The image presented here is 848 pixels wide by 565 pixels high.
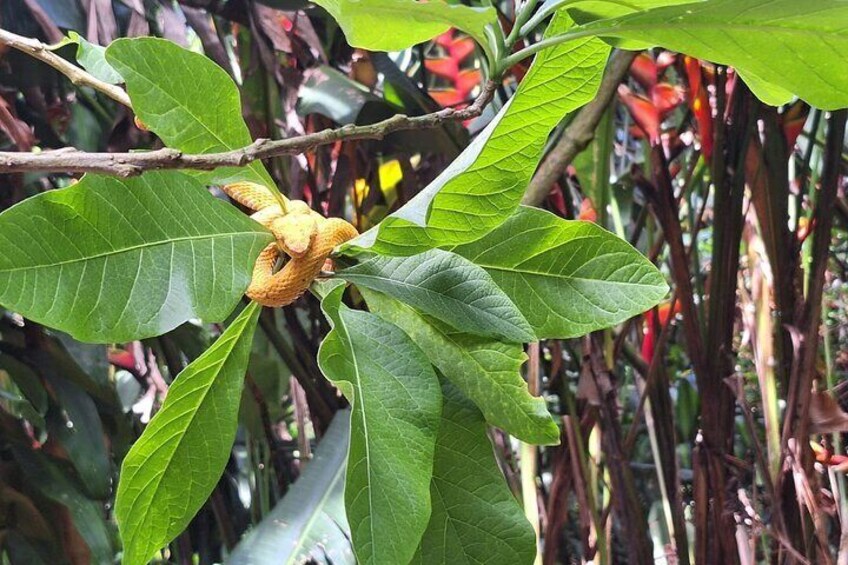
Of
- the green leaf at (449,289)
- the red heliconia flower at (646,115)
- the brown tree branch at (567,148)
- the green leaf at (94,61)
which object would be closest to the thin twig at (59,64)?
the green leaf at (94,61)

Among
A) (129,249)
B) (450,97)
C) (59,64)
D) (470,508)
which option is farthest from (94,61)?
(450,97)

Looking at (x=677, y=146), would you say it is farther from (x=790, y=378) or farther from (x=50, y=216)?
(x=50, y=216)

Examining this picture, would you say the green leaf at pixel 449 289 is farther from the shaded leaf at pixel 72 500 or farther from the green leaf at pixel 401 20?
the shaded leaf at pixel 72 500

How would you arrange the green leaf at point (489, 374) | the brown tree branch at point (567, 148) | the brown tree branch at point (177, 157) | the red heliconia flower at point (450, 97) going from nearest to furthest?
the brown tree branch at point (177, 157) → the green leaf at point (489, 374) → the brown tree branch at point (567, 148) → the red heliconia flower at point (450, 97)

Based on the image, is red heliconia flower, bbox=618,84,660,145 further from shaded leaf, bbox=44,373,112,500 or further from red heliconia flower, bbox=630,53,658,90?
shaded leaf, bbox=44,373,112,500

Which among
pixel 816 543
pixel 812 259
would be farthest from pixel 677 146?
pixel 816 543
